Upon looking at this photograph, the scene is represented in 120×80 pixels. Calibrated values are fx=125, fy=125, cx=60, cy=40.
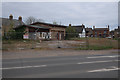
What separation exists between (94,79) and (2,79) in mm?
3606

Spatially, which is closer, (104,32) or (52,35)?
(52,35)

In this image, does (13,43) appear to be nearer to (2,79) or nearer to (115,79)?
(2,79)

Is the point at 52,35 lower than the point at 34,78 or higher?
higher

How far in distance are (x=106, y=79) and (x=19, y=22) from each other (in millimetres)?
52068

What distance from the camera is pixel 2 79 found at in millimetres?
4918

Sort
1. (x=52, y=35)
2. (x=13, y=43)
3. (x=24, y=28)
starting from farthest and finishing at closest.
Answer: (x=24, y=28) → (x=52, y=35) → (x=13, y=43)

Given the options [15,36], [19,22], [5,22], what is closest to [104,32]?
[19,22]

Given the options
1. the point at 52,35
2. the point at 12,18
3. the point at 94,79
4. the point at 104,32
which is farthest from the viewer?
the point at 104,32

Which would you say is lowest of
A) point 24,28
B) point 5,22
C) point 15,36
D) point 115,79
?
point 115,79

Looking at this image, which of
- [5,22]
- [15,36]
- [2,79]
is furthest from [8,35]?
[5,22]

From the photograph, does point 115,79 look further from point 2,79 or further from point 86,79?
point 2,79

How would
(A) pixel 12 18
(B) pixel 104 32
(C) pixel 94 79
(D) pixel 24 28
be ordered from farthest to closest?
(B) pixel 104 32
(A) pixel 12 18
(D) pixel 24 28
(C) pixel 94 79

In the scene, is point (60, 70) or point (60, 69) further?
point (60, 69)

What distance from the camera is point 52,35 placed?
2770cm
